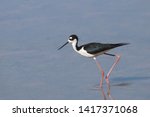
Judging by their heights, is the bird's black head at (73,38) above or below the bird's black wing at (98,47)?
above

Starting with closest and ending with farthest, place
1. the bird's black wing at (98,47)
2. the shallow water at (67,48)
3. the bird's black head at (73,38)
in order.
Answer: the shallow water at (67,48)
the bird's black wing at (98,47)
the bird's black head at (73,38)

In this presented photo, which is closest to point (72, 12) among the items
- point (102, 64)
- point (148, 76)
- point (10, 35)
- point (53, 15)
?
point (53, 15)

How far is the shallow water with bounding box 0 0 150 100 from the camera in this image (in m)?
9.35

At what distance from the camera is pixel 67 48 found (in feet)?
36.4

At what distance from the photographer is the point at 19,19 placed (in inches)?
481

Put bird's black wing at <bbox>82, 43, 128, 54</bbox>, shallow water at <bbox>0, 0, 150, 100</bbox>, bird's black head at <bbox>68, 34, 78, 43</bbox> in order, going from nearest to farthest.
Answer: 1. shallow water at <bbox>0, 0, 150, 100</bbox>
2. bird's black wing at <bbox>82, 43, 128, 54</bbox>
3. bird's black head at <bbox>68, 34, 78, 43</bbox>

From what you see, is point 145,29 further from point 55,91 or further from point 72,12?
point 55,91

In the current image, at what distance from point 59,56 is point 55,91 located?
1402 mm

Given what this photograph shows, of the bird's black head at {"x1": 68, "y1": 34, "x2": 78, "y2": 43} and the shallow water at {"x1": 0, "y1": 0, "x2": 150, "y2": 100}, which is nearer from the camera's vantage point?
the shallow water at {"x1": 0, "y1": 0, "x2": 150, "y2": 100}

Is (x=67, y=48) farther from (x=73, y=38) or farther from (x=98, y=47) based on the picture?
(x=98, y=47)

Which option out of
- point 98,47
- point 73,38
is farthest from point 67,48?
point 98,47

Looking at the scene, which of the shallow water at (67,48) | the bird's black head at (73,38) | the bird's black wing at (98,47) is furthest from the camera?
the bird's black head at (73,38)

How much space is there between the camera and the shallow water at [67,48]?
9.35 m

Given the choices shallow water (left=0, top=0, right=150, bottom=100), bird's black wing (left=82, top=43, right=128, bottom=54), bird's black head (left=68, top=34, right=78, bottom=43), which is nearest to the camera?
shallow water (left=0, top=0, right=150, bottom=100)
